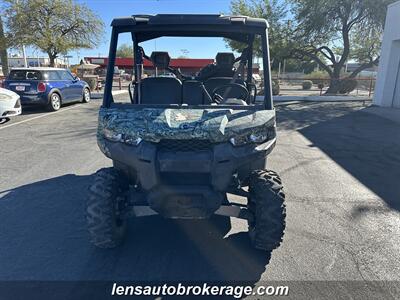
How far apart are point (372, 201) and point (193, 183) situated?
314cm

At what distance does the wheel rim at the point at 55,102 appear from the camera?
1202cm

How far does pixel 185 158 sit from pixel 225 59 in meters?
2.87

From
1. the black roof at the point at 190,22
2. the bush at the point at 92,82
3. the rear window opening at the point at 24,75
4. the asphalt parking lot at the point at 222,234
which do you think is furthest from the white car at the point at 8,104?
the bush at the point at 92,82

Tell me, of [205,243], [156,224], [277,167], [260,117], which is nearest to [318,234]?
[205,243]

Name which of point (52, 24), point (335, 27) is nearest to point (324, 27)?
point (335, 27)

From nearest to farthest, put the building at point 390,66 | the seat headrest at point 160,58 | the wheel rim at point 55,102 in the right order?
the seat headrest at point 160,58
the wheel rim at point 55,102
the building at point 390,66

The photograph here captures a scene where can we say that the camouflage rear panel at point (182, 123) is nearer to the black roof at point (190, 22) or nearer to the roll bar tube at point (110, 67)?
the roll bar tube at point (110, 67)

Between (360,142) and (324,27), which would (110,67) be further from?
(324,27)

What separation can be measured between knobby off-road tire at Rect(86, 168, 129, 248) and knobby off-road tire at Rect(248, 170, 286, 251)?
52.5 inches

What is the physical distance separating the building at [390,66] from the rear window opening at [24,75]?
15.3 metres

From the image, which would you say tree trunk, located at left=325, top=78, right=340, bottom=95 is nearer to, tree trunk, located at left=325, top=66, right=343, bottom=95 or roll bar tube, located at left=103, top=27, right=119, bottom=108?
tree trunk, located at left=325, top=66, right=343, bottom=95

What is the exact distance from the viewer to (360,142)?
802cm

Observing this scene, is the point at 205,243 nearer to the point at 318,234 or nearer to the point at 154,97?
the point at 318,234

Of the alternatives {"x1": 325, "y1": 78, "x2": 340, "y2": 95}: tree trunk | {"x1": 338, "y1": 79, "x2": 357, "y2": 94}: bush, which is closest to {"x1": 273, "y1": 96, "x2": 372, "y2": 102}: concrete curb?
{"x1": 325, "y1": 78, "x2": 340, "y2": 95}: tree trunk
